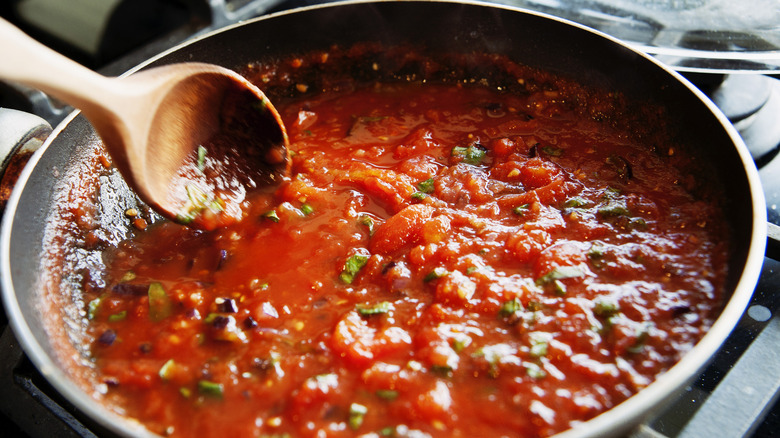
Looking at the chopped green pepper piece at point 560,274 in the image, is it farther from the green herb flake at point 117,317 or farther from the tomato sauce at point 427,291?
the green herb flake at point 117,317

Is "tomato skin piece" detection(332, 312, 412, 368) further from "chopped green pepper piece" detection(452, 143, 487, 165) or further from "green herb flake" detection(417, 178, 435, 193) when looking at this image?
"chopped green pepper piece" detection(452, 143, 487, 165)

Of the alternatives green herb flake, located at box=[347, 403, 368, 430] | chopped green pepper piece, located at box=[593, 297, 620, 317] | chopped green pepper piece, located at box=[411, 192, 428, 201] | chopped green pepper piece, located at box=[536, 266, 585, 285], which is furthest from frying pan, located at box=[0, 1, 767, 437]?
chopped green pepper piece, located at box=[411, 192, 428, 201]

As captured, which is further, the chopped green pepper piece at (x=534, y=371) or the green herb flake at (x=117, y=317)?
the green herb flake at (x=117, y=317)

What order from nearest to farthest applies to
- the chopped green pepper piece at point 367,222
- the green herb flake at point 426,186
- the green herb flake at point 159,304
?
the green herb flake at point 159,304 → the chopped green pepper piece at point 367,222 → the green herb flake at point 426,186

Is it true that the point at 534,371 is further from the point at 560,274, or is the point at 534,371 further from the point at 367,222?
the point at 367,222

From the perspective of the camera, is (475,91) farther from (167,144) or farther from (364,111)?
(167,144)

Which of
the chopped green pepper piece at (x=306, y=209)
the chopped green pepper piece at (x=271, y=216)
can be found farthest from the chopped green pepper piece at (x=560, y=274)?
the chopped green pepper piece at (x=271, y=216)

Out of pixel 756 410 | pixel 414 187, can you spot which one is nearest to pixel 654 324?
pixel 756 410
